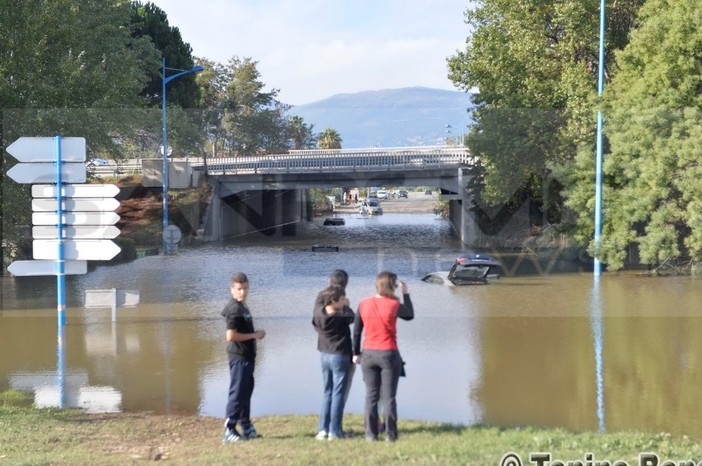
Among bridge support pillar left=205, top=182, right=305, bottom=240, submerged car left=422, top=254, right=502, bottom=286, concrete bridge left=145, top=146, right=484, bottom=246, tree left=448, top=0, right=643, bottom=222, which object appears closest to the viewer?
submerged car left=422, top=254, right=502, bottom=286

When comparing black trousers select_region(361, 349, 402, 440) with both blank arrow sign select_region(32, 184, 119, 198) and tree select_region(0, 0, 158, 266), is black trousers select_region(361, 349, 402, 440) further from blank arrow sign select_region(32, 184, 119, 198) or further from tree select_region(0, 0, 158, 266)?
tree select_region(0, 0, 158, 266)

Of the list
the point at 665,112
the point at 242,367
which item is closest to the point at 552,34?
the point at 665,112

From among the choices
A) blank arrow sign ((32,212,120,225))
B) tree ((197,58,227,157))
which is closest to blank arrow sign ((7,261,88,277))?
Answer: blank arrow sign ((32,212,120,225))

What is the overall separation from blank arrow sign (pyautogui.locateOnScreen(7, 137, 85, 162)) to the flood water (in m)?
3.55

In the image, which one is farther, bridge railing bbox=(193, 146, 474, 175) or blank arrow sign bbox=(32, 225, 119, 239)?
bridge railing bbox=(193, 146, 474, 175)

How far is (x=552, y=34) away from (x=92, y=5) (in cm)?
1844

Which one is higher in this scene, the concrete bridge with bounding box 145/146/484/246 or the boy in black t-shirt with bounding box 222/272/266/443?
the concrete bridge with bounding box 145/146/484/246

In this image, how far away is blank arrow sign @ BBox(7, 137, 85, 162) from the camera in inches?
650

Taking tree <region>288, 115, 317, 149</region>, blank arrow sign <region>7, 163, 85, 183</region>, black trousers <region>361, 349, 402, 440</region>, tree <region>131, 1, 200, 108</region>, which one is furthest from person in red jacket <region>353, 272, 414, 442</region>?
tree <region>288, 115, 317, 149</region>

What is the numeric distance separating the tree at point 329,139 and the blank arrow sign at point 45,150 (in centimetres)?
9665

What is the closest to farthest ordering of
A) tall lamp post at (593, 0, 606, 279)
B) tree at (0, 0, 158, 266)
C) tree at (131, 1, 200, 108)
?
tree at (0, 0, 158, 266) < tall lamp post at (593, 0, 606, 279) < tree at (131, 1, 200, 108)

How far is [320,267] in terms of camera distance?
112ft

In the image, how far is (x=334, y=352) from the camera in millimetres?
8953

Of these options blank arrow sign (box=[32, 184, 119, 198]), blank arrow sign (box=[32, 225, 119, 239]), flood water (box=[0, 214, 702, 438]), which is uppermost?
blank arrow sign (box=[32, 184, 119, 198])
